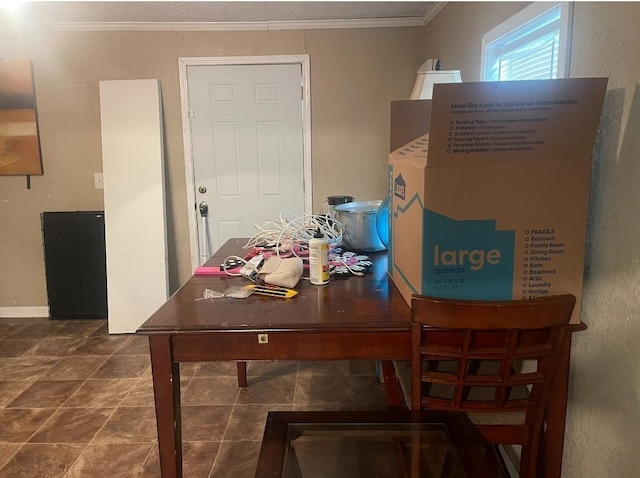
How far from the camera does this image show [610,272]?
4.07 feet

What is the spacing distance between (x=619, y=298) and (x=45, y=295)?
3.96 m

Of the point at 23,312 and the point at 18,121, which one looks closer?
the point at 18,121

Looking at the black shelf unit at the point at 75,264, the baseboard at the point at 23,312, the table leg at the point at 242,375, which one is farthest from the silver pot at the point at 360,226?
the baseboard at the point at 23,312

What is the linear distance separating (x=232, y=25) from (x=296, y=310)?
282 cm

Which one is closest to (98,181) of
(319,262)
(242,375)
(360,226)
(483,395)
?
(242,375)

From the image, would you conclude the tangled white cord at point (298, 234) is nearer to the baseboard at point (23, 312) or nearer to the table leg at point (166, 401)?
the table leg at point (166, 401)

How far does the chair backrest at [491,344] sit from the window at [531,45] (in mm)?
793

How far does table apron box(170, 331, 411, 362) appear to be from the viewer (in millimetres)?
1301

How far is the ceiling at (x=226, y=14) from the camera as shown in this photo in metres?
3.09

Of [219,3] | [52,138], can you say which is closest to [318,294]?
[219,3]

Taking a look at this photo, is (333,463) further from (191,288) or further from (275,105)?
(275,105)

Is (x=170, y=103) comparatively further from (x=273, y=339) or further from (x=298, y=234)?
(x=273, y=339)

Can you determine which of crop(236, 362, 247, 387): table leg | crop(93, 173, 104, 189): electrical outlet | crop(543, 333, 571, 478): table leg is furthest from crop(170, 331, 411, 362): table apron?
crop(93, 173, 104, 189): electrical outlet

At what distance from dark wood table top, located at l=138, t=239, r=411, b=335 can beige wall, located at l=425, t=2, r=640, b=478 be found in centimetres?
52
